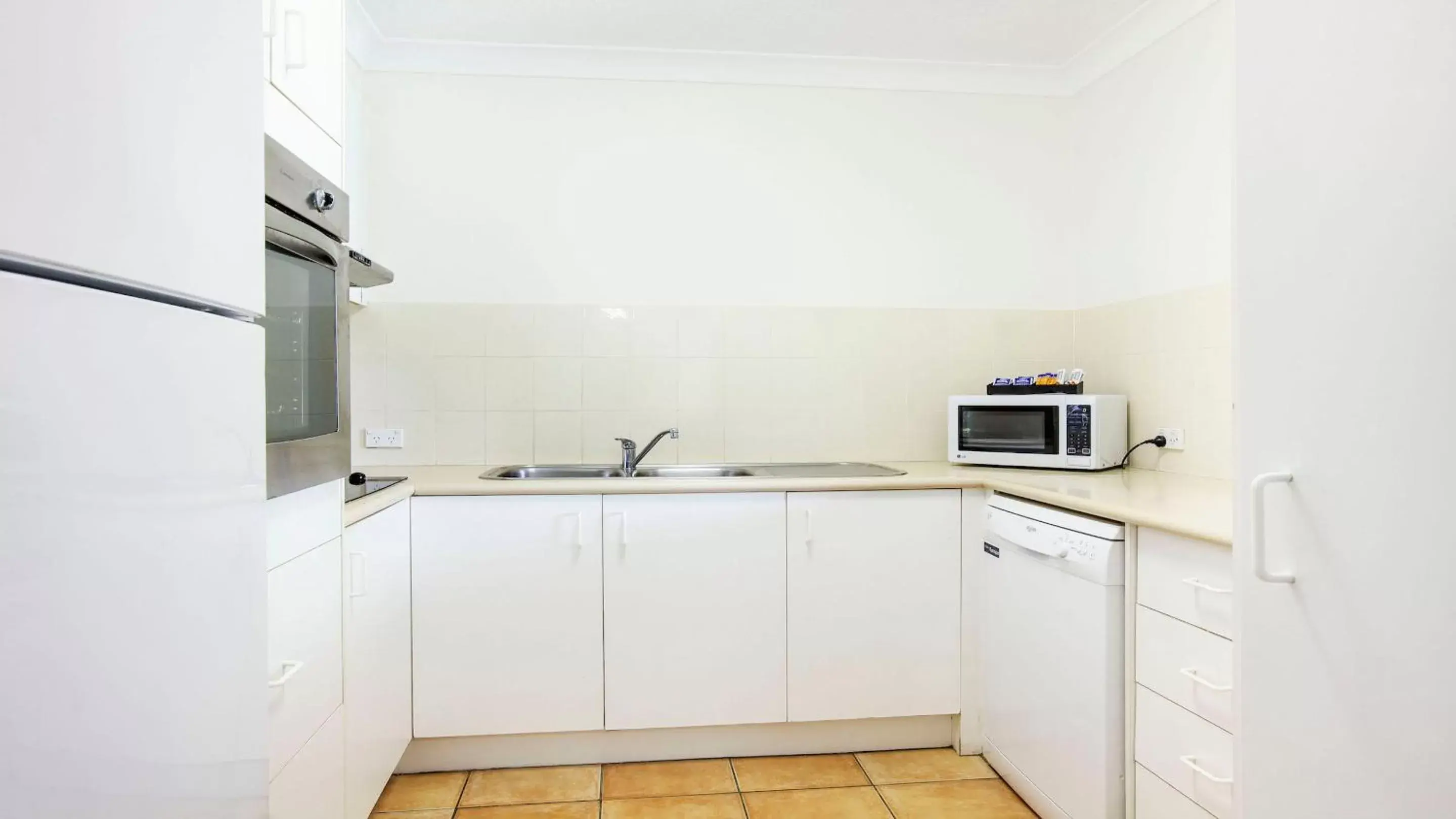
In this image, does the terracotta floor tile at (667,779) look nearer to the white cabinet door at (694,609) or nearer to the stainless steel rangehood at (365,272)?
the white cabinet door at (694,609)

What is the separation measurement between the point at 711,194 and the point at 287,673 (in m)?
2.17

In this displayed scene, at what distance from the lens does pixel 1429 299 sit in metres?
0.74

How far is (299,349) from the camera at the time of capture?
4.81 ft

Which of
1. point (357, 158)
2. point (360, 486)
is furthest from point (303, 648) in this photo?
point (357, 158)

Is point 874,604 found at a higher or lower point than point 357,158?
lower

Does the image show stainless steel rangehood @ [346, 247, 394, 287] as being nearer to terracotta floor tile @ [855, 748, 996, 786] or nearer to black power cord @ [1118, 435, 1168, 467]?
terracotta floor tile @ [855, 748, 996, 786]

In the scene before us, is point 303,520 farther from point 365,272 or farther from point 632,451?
point 632,451

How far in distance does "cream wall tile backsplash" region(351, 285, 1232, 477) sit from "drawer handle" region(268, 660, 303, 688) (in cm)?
154

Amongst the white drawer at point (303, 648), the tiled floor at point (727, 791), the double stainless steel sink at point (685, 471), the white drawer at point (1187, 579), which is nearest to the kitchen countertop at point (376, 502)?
the white drawer at point (303, 648)

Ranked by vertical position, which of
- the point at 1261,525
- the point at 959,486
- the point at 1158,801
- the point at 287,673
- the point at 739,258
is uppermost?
the point at 739,258

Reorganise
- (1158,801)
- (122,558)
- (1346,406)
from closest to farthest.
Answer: (122,558), (1346,406), (1158,801)

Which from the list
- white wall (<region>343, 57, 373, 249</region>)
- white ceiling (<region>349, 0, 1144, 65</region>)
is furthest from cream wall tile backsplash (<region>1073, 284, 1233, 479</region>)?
white wall (<region>343, 57, 373, 249</region>)

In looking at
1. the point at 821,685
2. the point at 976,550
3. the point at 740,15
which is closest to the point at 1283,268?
the point at 976,550

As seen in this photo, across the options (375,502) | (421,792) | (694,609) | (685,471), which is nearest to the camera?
(375,502)
